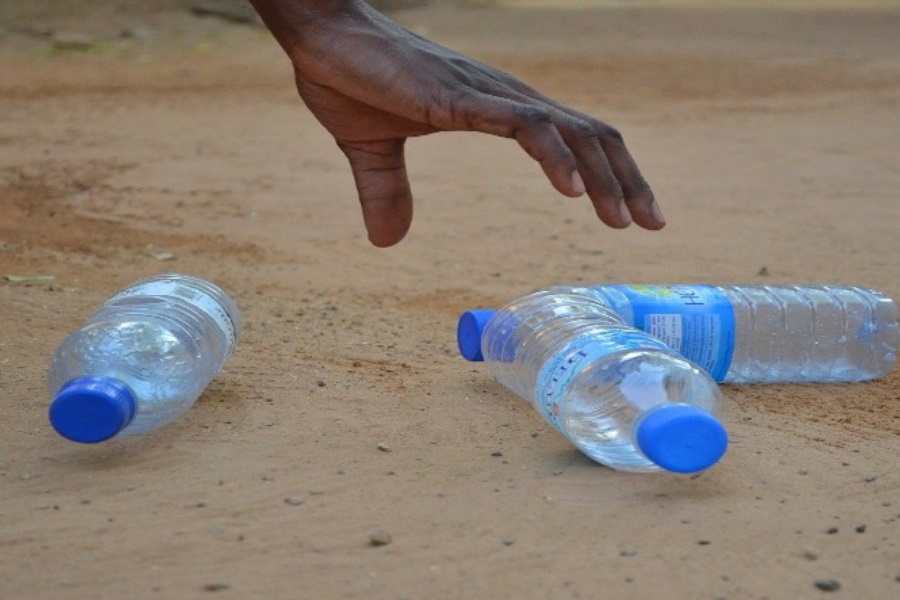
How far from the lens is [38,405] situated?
9.70ft

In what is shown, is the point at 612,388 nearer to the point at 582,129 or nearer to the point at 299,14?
the point at 582,129

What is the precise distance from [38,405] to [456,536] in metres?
1.15

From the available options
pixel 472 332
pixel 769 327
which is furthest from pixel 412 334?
pixel 769 327

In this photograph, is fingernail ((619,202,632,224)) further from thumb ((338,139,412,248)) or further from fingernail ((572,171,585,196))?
thumb ((338,139,412,248))

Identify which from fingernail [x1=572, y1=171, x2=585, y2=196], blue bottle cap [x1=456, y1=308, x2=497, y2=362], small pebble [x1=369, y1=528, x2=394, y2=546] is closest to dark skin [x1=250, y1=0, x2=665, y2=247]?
fingernail [x1=572, y1=171, x2=585, y2=196]

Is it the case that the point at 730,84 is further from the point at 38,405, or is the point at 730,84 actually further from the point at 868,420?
the point at 38,405

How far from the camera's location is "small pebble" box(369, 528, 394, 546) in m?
2.28

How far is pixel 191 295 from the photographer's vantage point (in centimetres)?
317

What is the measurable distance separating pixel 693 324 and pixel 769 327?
0.36m

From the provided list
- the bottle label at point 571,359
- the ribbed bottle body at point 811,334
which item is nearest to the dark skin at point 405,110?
the bottle label at point 571,359

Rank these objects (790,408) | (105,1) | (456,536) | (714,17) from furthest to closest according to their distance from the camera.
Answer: (714,17)
(105,1)
(790,408)
(456,536)

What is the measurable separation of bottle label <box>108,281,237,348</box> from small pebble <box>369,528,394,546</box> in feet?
3.34

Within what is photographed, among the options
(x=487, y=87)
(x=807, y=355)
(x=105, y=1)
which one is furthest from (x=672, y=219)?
(x=105, y=1)

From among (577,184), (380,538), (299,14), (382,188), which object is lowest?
(380,538)
